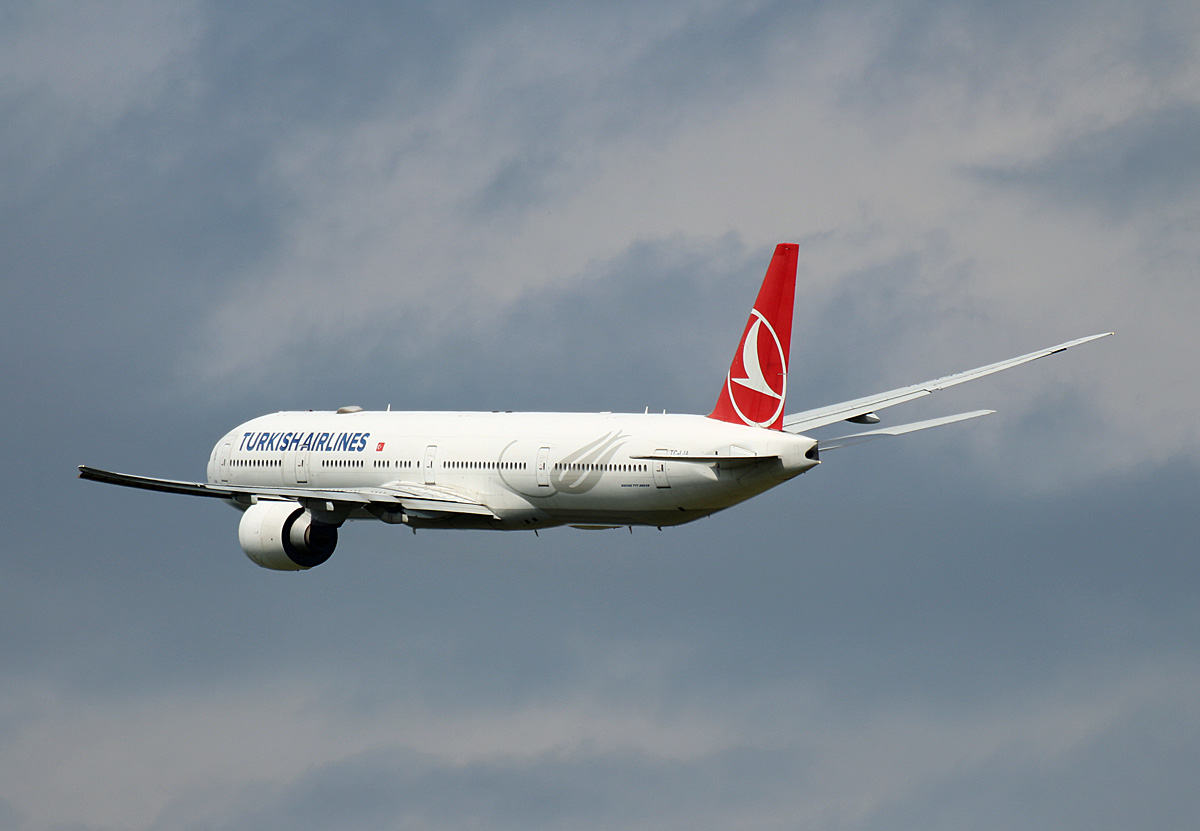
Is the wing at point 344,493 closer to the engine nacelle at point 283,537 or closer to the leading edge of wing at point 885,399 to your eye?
the engine nacelle at point 283,537

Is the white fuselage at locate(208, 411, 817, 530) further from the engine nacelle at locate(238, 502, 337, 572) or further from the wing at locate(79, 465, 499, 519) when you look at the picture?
the engine nacelle at locate(238, 502, 337, 572)

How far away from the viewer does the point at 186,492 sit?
42031 millimetres

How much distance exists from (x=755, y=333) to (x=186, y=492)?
1724 centimetres

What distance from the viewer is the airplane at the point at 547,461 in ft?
141

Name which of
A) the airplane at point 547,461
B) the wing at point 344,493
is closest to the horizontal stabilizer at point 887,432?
the airplane at point 547,461

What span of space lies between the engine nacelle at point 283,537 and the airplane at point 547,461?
1.9 inches

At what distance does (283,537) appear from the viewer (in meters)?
49.5

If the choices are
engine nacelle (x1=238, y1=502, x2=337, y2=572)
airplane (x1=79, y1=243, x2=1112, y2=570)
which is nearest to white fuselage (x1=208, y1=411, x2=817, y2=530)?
airplane (x1=79, y1=243, x2=1112, y2=570)

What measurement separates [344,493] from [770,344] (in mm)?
14226

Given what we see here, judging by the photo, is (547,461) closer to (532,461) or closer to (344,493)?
(532,461)

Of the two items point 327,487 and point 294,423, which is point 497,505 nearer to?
point 327,487

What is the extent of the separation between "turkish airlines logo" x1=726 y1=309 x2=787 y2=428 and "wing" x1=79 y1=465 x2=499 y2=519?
9978 mm

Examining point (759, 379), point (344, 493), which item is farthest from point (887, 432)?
point (344, 493)

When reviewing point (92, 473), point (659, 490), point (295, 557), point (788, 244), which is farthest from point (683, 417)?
point (92, 473)
